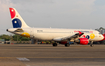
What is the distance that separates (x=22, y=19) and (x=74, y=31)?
1198 cm

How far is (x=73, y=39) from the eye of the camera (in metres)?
34.1

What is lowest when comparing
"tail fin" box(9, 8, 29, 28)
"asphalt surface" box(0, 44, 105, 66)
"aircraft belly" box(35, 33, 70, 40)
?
"asphalt surface" box(0, 44, 105, 66)

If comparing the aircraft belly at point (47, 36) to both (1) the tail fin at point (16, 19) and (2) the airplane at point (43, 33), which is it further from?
(1) the tail fin at point (16, 19)

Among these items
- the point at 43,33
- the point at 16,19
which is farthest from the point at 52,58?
the point at 16,19

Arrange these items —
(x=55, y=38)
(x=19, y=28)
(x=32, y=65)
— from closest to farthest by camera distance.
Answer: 1. (x=32, y=65)
2. (x=19, y=28)
3. (x=55, y=38)

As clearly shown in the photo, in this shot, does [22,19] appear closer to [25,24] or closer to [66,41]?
[25,24]

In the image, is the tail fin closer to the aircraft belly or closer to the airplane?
the airplane

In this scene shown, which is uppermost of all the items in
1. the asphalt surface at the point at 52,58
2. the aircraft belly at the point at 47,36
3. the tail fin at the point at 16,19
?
the tail fin at the point at 16,19

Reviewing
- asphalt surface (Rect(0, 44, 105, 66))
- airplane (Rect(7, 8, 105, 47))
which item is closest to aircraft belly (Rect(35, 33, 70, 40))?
airplane (Rect(7, 8, 105, 47))

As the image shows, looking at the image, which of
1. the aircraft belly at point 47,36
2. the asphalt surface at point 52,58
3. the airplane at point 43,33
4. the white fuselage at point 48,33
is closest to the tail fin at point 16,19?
the airplane at point 43,33

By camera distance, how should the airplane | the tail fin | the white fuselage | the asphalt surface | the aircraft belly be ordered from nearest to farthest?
1. the asphalt surface
2. the airplane
3. the tail fin
4. the white fuselage
5. the aircraft belly

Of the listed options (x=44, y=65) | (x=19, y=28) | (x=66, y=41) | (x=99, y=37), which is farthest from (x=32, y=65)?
(x=99, y=37)

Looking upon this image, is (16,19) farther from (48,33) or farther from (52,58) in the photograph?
(52,58)

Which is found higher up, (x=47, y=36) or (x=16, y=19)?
(x=16, y=19)
